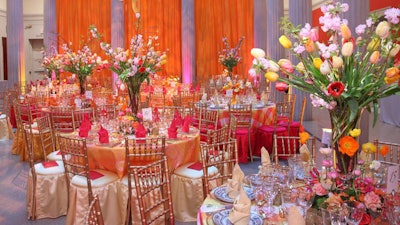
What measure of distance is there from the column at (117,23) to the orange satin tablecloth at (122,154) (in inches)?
356

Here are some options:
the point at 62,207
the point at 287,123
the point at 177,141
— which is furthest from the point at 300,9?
the point at 62,207

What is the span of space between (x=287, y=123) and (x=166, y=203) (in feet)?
15.1

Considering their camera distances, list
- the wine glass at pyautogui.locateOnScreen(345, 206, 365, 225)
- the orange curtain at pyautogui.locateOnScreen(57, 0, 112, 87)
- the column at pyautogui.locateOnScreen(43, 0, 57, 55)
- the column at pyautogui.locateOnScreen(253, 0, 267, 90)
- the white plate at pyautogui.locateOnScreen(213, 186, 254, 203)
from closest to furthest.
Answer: the wine glass at pyautogui.locateOnScreen(345, 206, 365, 225) → the white plate at pyautogui.locateOnScreen(213, 186, 254, 203) → the column at pyautogui.locateOnScreen(253, 0, 267, 90) → the column at pyautogui.locateOnScreen(43, 0, 57, 55) → the orange curtain at pyautogui.locateOnScreen(57, 0, 112, 87)

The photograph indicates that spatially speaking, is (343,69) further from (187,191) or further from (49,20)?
(49,20)

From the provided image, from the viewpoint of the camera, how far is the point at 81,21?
15023mm

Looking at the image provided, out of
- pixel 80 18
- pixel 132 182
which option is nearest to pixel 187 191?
pixel 132 182

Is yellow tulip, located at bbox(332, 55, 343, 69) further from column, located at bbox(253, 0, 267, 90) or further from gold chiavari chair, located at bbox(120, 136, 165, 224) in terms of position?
column, located at bbox(253, 0, 267, 90)

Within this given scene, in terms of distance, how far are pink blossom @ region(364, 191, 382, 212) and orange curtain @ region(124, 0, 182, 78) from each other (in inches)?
491

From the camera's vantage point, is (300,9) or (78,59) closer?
(78,59)

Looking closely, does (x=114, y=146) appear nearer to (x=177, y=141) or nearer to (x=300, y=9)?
(x=177, y=141)

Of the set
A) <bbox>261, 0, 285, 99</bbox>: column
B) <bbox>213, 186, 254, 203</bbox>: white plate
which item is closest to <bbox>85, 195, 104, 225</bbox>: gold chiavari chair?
<bbox>213, 186, 254, 203</bbox>: white plate

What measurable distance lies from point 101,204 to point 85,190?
201 millimetres

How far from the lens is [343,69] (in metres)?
2.27

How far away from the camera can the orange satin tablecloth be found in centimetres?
419
